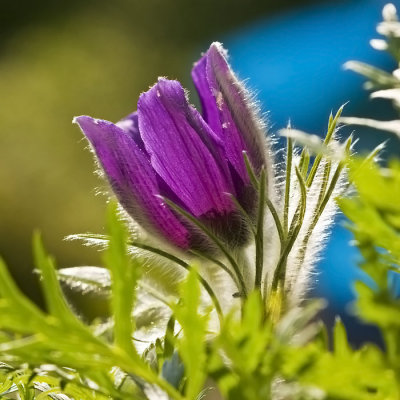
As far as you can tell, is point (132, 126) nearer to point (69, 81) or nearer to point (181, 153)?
point (181, 153)

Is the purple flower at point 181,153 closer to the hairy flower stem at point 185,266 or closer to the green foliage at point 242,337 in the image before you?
the hairy flower stem at point 185,266

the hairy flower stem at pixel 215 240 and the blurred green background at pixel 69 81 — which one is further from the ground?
the blurred green background at pixel 69 81

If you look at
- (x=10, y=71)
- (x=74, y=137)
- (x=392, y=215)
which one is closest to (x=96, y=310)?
(x=74, y=137)

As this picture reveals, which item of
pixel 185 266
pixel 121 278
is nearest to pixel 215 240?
pixel 185 266

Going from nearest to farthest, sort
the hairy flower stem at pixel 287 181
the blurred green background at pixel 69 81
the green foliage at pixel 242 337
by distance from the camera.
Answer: the green foliage at pixel 242 337 → the hairy flower stem at pixel 287 181 → the blurred green background at pixel 69 81

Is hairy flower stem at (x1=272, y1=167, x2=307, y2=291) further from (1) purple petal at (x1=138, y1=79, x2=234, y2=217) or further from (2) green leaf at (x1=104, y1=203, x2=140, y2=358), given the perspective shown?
(2) green leaf at (x1=104, y1=203, x2=140, y2=358)

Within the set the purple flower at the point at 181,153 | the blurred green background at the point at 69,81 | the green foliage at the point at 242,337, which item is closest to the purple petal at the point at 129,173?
the purple flower at the point at 181,153

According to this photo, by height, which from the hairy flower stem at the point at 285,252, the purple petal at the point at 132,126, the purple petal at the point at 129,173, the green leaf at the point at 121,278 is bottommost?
the hairy flower stem at the point at 285,252

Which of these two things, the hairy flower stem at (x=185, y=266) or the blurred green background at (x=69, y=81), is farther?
the blurred green background at (x=69, y=81)
